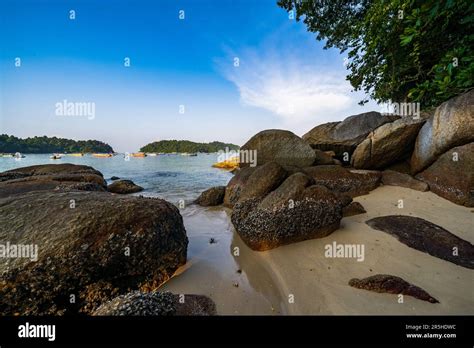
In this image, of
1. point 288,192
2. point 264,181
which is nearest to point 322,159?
point 264,181

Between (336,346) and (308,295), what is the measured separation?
796 mm

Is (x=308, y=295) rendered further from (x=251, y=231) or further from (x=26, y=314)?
(x=26, y=314)

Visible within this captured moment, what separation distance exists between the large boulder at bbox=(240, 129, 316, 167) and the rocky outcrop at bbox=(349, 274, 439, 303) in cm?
617

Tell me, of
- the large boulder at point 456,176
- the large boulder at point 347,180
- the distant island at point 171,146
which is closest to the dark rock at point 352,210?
the large boulder at point 347,180

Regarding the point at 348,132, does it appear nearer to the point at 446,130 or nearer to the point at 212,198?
the point at 446,130

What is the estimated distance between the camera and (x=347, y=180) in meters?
6.72

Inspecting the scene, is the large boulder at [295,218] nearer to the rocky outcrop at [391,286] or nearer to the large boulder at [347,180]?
the rocky outcrop at [391,286]

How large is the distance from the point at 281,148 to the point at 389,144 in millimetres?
4045

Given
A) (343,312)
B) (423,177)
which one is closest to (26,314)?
(343,312)

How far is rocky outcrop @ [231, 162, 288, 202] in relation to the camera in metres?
4.94

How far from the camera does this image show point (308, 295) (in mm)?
2691

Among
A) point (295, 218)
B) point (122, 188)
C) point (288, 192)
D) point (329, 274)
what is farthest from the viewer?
point (122, 188)

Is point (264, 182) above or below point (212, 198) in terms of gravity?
above

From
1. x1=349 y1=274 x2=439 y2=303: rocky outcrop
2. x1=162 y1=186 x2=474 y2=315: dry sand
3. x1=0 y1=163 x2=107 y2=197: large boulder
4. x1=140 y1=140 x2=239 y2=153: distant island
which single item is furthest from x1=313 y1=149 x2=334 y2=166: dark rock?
x1=140 y1=140 x2=239 y2=153: distant island
